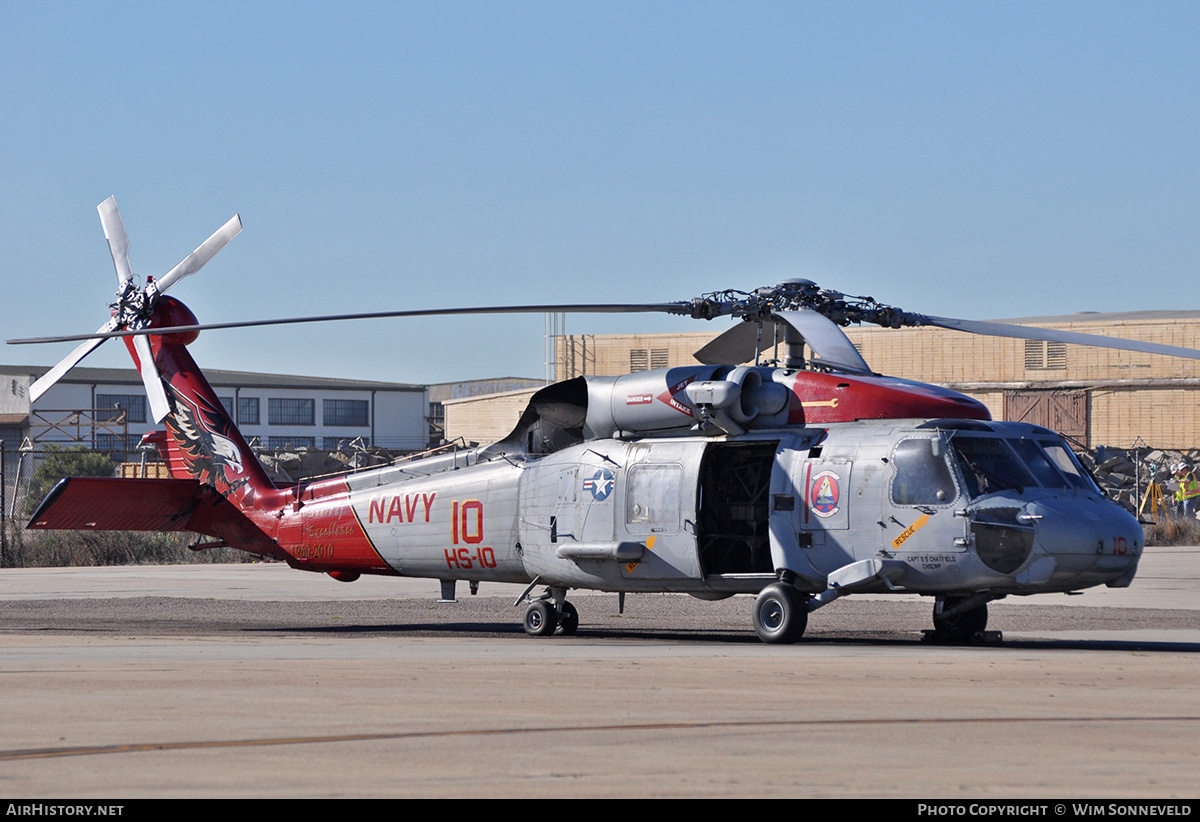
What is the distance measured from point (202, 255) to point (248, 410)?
69.0 metres

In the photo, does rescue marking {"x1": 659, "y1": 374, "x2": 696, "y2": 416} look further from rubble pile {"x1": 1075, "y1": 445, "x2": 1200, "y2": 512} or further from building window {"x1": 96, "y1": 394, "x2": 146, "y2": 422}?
building window {"x1": 96, "y1": 394, "x2": 146, "y2": 422}

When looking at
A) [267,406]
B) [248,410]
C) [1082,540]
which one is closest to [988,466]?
[1082,540]

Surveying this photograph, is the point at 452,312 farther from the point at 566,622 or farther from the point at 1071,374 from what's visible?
the point at 1071,374

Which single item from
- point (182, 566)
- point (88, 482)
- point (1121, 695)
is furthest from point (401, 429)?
point (1121, 695)

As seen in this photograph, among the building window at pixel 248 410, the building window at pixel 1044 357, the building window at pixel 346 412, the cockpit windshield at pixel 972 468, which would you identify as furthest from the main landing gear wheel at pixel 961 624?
the building window at pixel 346 412

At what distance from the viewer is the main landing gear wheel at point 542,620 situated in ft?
56.9

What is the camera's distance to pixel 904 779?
6.14 m

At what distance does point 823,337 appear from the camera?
15.0 metres

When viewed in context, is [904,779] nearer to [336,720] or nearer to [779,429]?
[336,720]

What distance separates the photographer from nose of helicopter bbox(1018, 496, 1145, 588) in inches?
528

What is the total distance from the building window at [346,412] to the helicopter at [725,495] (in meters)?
70.1

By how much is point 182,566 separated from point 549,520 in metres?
20.2

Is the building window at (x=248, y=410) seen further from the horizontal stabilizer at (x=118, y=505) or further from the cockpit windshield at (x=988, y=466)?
the cockpit windshield at (x=988, y=466)

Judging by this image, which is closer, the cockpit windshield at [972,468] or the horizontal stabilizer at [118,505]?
the cockpit windshield at [972,468]
